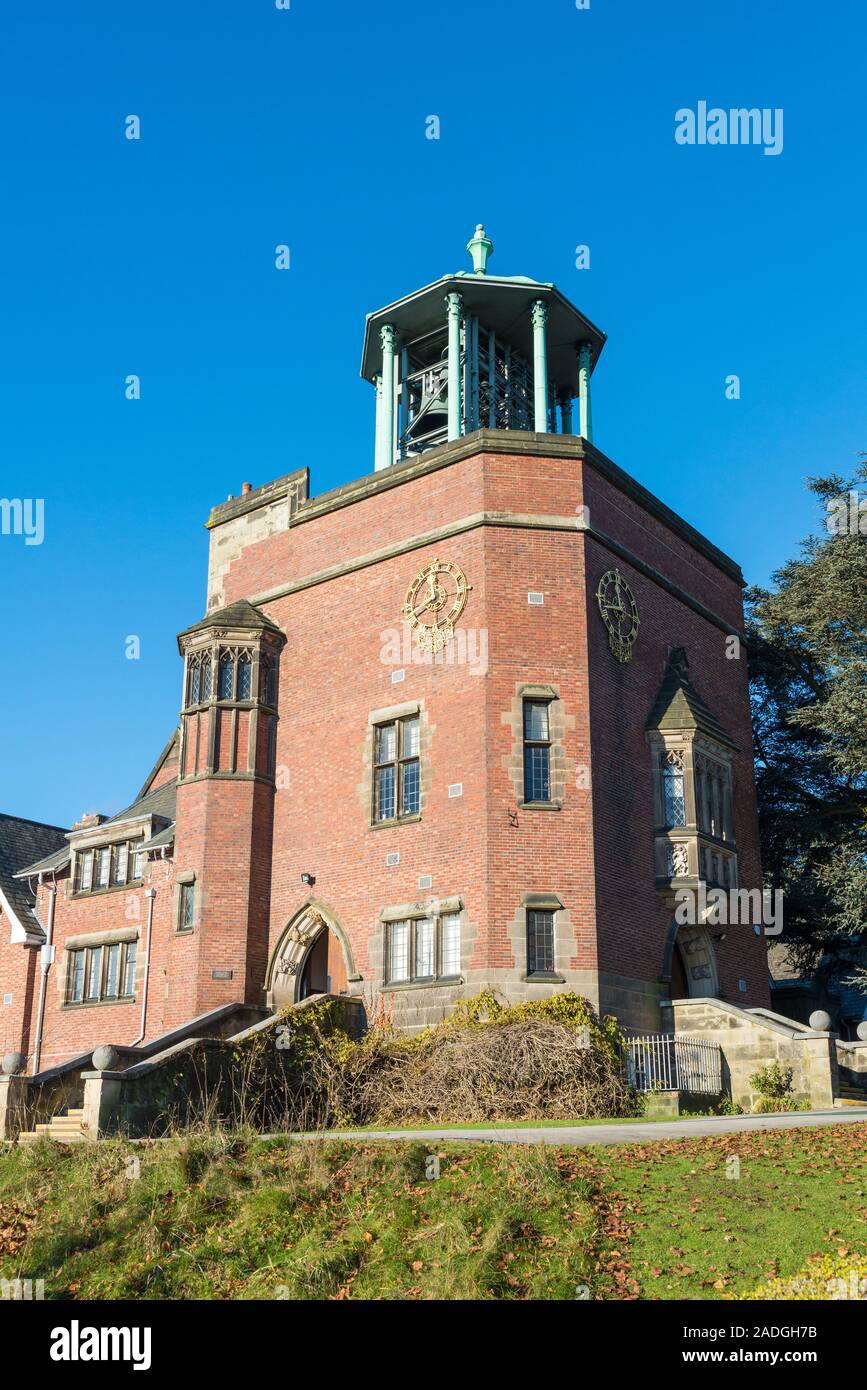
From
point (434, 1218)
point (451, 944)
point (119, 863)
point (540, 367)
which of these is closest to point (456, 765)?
point (451, 944)

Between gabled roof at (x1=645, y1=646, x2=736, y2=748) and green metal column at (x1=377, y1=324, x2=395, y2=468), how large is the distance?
340 inches

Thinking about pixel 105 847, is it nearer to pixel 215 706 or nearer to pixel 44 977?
pixel 44 977

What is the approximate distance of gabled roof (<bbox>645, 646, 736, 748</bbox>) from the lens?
28656mm

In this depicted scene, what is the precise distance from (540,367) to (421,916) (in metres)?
13.4

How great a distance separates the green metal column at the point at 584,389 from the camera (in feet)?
109

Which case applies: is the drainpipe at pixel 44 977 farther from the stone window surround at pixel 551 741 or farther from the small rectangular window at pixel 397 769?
the stone window surround at pixel 551 741

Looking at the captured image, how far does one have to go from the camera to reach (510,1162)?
555 inches

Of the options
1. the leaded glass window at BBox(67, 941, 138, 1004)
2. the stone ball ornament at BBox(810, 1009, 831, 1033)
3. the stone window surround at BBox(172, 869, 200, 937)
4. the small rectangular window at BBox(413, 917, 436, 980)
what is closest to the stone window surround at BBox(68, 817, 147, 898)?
the leaded glass window at BBox(67, 941, 138, 1004)

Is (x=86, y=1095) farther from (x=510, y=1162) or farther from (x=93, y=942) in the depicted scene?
(x=93, y=942)

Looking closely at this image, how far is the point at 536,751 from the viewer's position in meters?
26.6

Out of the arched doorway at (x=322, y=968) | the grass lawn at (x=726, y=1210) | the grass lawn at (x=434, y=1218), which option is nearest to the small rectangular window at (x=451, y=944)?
the arched doorway at (x=322, y=968)

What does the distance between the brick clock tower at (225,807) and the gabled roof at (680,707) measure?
865 cm
